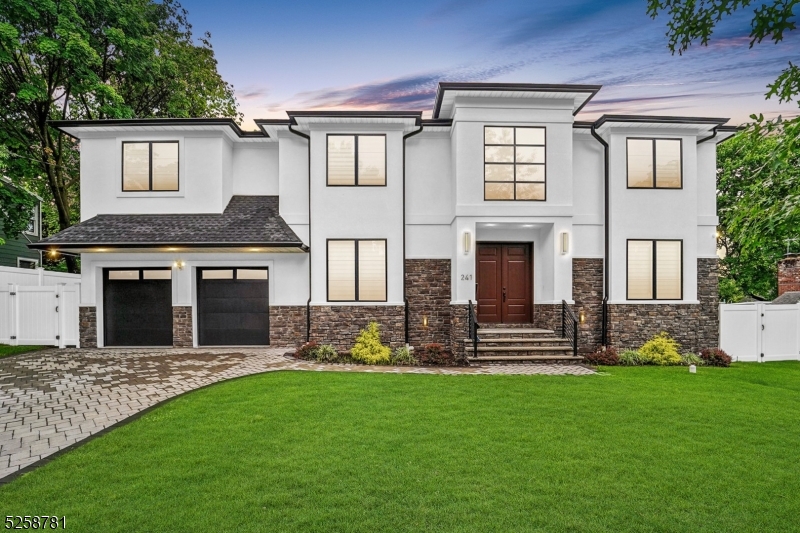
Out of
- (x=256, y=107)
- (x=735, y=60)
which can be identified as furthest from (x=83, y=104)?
(x=735, y=60)

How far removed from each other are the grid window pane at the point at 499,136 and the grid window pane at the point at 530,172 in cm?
86

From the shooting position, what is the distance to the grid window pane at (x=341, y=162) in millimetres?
11875

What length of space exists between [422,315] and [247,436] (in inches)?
294

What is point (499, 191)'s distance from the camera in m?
11.5

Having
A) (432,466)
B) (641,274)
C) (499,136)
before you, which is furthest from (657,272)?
(432,466)

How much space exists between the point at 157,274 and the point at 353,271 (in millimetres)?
6284

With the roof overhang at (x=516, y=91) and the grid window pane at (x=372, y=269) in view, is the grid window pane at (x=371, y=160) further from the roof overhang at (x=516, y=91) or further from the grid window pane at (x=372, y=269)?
the roof overhang at (x=516, y=91)

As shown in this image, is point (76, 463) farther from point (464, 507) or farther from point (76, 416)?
point (464, 507)

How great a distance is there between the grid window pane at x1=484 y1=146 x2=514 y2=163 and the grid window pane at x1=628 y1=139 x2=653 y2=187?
3.81 metres


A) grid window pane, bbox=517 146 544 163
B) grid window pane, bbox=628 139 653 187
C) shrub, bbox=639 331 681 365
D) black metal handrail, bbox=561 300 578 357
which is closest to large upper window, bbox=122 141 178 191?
grid window pane, bbox=517 146 544 163

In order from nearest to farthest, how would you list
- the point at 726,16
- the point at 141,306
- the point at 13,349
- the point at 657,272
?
the point at 726,16, the point at 13,349, the point at 657,272, the point at 141,306

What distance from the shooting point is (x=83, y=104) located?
1706 cm

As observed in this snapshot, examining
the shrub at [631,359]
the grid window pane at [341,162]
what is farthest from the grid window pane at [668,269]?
the grid window pane at [341,162]

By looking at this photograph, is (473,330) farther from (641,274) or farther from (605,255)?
(641,274)
